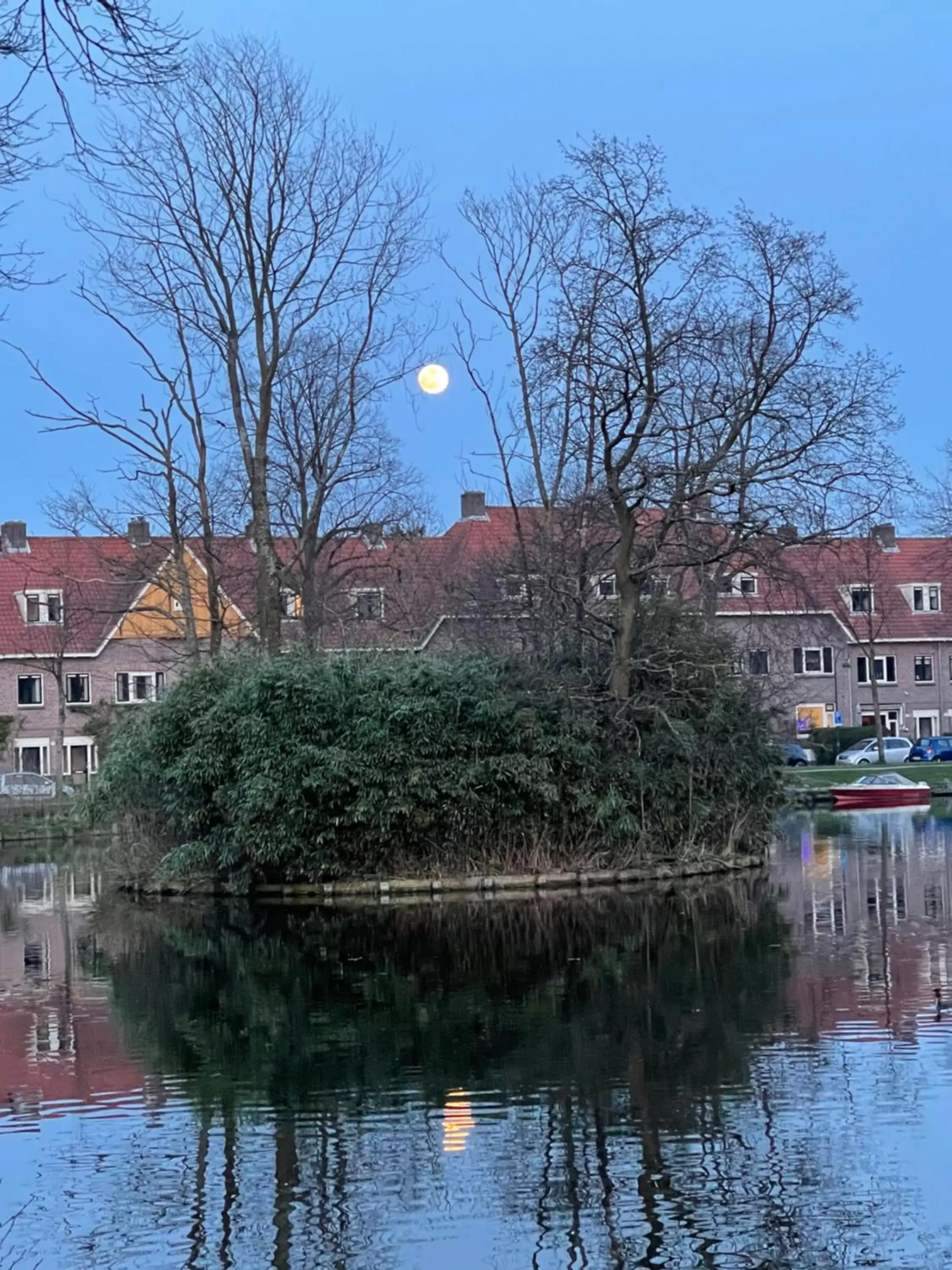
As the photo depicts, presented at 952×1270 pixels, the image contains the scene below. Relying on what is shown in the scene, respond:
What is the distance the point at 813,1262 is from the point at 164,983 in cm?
1030

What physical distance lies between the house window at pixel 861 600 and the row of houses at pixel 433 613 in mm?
160

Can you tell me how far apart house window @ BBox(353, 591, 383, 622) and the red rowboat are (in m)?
16.8

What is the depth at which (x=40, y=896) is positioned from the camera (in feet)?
91.1

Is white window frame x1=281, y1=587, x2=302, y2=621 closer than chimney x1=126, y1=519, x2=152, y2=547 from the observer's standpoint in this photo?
Yes

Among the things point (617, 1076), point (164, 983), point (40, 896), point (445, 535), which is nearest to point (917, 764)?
point (445, 535)

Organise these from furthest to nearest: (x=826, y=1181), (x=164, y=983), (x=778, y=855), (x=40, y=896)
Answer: (x=778, y=855), (x=40, y=896), (x=164, y=983), (x=826, y=1181)

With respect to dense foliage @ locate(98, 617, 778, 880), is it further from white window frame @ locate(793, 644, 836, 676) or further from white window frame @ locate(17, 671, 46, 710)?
white window frame @ locate(793, 644, 836, 676)

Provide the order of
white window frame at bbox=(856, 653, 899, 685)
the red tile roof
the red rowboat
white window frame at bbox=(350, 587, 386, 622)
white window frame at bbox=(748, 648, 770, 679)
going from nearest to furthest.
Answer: white window frame at bbox=(748, 648, 770, 679), white window frame at bbox=(350, 587, 386, 622), the red rowboat, the red tile roof, white window frame at bbox=(856, 653, 899, 685)

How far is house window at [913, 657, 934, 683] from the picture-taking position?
71.9 m

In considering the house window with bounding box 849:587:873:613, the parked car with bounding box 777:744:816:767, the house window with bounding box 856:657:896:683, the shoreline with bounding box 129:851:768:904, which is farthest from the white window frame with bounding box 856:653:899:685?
the shoreline with bounding box 129:851:768:904

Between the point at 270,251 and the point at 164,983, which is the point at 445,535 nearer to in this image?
the point at 270,251

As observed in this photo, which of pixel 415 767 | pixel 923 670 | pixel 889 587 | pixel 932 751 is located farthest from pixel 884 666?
pixel 415 767

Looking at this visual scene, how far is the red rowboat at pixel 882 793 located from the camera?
47875mm

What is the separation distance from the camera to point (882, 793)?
47.8 metres
